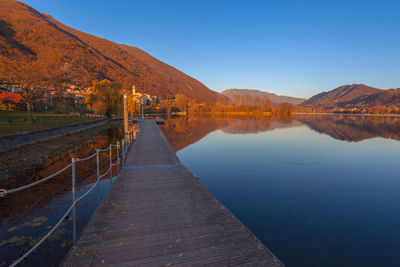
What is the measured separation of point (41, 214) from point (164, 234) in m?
4.46

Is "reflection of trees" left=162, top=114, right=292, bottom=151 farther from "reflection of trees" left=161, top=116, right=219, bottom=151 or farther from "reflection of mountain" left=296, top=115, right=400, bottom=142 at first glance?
"reflection of mountain" left=296, top=115, right=400, bottom=142

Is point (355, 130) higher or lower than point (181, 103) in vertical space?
lower

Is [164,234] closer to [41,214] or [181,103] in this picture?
[41,214]

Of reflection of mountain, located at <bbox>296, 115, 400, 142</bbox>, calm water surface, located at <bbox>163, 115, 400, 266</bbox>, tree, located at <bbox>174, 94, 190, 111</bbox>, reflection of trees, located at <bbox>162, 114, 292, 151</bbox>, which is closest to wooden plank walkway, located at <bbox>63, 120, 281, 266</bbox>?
calm water surface, located at <bbox>163, 115, 400, 266</bbox>

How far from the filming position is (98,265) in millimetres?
2543

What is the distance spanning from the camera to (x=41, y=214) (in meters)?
5.25

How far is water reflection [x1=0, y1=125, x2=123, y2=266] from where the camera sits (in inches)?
148

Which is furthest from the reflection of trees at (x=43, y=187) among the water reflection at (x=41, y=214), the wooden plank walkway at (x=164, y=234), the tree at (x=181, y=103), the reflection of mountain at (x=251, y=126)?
the tree at (x=181, y=103)

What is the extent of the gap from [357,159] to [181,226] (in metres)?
16.8

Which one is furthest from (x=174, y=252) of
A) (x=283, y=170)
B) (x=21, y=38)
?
(x=21, y=38)

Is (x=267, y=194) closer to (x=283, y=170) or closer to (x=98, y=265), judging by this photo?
(x=283, y=170)

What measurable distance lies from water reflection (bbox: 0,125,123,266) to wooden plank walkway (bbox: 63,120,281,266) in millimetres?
1168

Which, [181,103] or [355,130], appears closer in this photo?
[355,130]

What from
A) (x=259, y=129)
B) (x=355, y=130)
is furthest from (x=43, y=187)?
(x=355, y=130)
